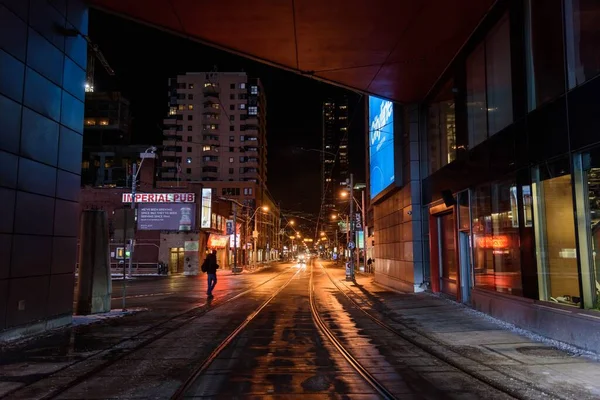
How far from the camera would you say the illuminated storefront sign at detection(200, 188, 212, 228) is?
52.2m

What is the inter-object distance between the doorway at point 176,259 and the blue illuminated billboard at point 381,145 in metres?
26.7

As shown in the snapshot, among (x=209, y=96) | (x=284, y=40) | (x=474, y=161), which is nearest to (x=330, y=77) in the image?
(x=284, y=40)

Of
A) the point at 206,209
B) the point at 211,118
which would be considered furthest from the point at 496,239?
the point at 211,118

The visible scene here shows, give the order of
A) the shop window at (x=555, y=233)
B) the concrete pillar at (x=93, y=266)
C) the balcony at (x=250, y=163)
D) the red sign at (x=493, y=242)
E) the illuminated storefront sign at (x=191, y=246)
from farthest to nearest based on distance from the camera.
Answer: the balcony at (x=250, y=163) < the illuminated storefront sign at (x=191, y=246) < the concrete pillar at (x=93, y=266) < the red sign at (x=493, y=242) < the shop window at (x=555, y=233)

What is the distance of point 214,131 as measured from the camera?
117 meters

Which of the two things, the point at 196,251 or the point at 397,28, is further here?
the point at 196,251

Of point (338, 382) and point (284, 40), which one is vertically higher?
point (284, 40)

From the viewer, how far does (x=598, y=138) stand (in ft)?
28.9

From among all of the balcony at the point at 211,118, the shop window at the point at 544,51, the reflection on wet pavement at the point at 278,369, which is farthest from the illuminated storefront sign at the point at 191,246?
the balcony at the point at 211,118

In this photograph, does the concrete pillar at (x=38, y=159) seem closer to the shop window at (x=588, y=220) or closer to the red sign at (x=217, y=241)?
the shop window at (x=588, y=220)

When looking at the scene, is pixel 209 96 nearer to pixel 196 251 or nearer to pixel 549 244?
pixel 196 251

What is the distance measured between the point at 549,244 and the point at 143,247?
152 ft

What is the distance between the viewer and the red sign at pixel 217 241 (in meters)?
55.8

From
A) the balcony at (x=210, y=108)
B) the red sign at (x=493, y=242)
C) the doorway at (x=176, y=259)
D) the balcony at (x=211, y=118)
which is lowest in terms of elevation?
the doorway at (x=176, y=259)
